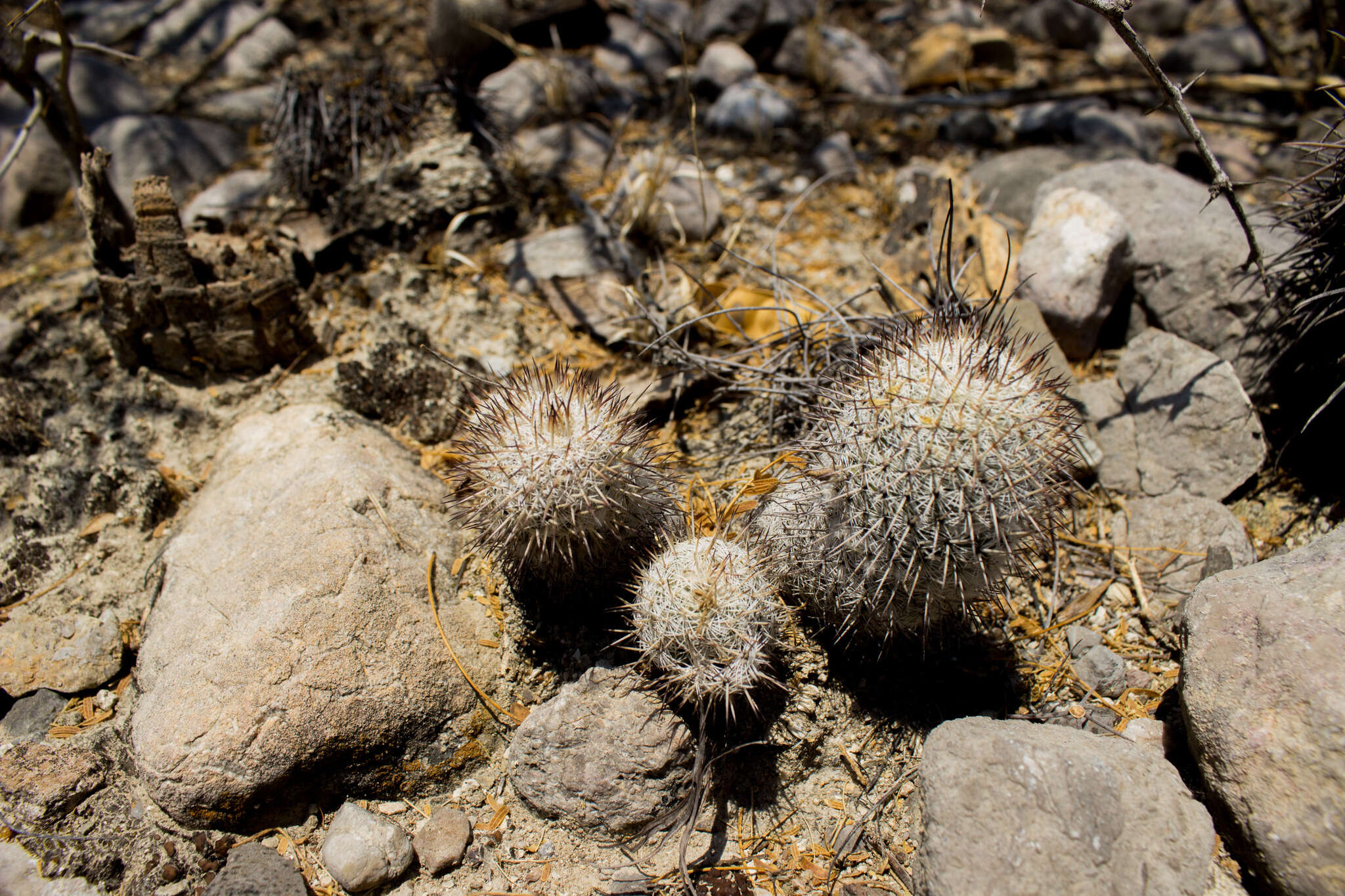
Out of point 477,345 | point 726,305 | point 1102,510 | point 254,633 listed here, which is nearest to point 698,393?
point 726,305

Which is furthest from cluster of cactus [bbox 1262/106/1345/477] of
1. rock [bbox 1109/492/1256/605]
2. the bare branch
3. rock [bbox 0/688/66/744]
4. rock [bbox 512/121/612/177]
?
the bare branch

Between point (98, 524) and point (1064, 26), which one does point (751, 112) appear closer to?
point (1064, 26)

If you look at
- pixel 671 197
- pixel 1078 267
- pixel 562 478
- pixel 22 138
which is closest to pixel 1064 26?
pixel 1078 267

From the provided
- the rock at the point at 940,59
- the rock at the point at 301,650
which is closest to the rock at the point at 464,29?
the rock at the point at 940,59

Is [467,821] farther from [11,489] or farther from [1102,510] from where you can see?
[1102,510]

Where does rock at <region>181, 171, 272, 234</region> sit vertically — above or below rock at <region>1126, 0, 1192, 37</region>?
below

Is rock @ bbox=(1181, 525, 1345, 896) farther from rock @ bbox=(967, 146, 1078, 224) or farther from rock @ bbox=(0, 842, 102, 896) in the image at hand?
rock @ bbox=(0, 842, 102, 896)
